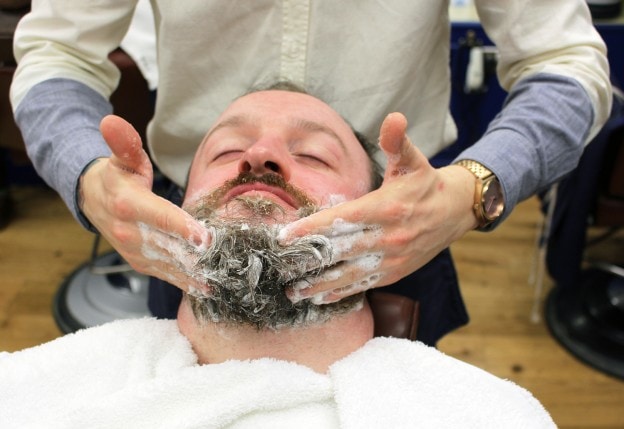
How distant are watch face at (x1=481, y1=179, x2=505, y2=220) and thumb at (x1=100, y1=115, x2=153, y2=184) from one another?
53 centimetres

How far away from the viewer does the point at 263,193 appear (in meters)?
0.98

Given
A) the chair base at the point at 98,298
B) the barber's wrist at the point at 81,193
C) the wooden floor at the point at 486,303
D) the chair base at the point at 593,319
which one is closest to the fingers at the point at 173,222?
the barber's wrist at the point at 81,193

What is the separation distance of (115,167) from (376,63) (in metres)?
0.56

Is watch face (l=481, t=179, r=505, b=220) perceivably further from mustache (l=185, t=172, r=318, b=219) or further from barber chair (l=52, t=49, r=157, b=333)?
barber chair (l=52, t=49, r=157, b=333)

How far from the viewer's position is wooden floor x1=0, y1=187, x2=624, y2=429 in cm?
207

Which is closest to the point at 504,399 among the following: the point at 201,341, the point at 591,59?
the point at 201,341

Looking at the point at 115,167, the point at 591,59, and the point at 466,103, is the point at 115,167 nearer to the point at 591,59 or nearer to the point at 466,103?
the point at 591,59

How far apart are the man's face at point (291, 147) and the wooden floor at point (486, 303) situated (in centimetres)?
129

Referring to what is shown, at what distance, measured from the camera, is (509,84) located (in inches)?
49.8

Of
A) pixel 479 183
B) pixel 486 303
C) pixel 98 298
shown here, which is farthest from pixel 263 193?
pixel 486 303

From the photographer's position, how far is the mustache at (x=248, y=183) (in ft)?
3.28

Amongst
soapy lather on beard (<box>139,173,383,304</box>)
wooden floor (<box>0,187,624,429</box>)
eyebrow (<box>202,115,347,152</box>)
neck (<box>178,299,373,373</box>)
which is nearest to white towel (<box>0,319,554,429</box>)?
neck (<box>178,299,373,373</box>)

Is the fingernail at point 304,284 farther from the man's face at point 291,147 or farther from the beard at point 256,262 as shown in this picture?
the man's face at point 291,147

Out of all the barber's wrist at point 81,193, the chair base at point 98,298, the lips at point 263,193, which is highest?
the lips at point 263,193
